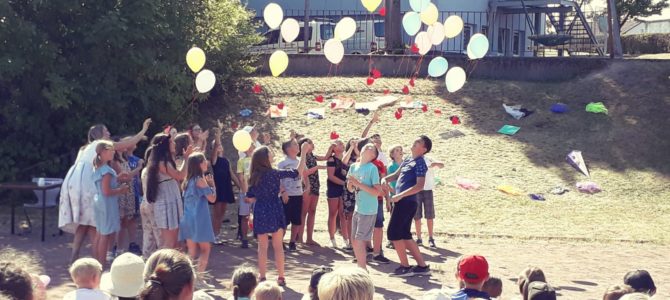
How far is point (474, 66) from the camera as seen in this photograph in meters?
20.0

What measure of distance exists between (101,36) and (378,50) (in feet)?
29.7

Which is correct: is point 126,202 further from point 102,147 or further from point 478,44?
point 478,44

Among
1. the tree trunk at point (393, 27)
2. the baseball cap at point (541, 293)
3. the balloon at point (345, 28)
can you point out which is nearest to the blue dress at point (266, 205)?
the baseball cap at point (541, 293)

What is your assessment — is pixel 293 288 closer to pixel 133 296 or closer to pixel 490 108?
pixel 133 296

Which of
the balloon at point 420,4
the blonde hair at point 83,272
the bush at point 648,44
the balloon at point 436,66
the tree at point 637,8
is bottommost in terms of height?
the blonde hair at point 83,272

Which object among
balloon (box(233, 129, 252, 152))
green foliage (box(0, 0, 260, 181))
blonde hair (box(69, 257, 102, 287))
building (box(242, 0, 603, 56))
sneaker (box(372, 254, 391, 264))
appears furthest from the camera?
building (box(242, 0, 603, 56))

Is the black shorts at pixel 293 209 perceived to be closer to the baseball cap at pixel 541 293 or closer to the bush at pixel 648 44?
the baseball cap at pixel 541 293

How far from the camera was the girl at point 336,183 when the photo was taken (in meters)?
10.8

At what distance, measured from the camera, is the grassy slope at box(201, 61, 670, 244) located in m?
13.7

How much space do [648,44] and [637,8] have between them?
151 cm

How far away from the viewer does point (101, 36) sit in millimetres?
13750

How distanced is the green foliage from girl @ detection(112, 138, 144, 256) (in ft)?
13.6

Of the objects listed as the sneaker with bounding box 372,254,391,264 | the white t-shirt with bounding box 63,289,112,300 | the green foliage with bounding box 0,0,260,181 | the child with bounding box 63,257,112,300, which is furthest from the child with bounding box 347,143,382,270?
the green foliage with bounding box 0,0,260,181

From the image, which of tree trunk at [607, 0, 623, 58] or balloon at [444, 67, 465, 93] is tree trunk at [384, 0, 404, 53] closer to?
tree trunk at [607, 0, 623, 58]
